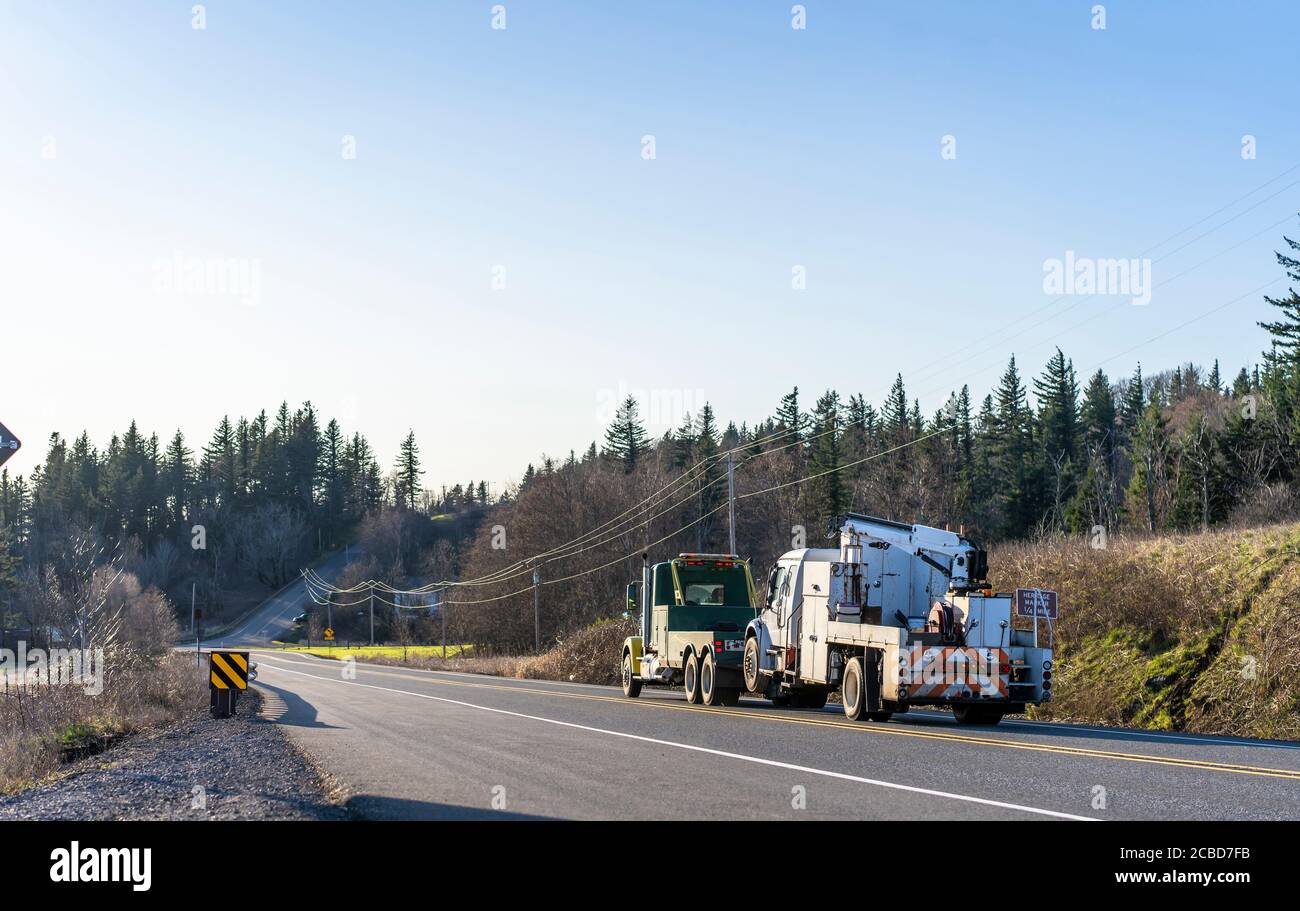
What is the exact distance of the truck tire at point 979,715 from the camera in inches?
749

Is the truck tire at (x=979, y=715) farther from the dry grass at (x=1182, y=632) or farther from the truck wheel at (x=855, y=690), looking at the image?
the dry grass at (x=1182, y=632)

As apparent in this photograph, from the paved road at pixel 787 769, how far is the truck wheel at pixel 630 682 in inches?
309

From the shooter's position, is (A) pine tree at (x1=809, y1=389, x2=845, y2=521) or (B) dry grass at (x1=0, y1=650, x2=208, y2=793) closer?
(B) dry grass at (x1=0, y1=650, x2=208, y2=793)

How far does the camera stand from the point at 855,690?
1939cm

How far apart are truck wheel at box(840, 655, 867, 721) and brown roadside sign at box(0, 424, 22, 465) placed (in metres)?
13.1

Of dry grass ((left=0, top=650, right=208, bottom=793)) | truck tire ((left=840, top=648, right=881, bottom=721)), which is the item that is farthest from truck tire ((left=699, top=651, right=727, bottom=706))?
dry grass ((left=0, top=650, right=208, bottom=793))

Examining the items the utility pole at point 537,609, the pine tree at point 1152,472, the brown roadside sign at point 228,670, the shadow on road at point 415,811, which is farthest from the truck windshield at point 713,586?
the pine tree at point 1152,472

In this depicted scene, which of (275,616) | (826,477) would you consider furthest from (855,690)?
(275,616)

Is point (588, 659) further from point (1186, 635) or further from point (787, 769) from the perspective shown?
point (787, 769)

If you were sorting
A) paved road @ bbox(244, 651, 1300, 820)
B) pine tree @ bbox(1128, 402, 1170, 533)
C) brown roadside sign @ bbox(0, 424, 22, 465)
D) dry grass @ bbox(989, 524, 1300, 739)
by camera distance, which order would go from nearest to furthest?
1. paved road @ bbox(244, 651, 1300, 820)
2. brown roadside sign @ bbox(0, 424, 22, 465)
3. dry grass @ bbox(989, 524, 1300, 739)
4. pine tree @ bbox(1128, 402, 1170, 533)

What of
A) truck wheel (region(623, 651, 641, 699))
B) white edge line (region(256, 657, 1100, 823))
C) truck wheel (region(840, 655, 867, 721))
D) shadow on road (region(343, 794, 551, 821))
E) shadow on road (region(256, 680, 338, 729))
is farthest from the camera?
truck wheel (region(623, 651, 641, 699))

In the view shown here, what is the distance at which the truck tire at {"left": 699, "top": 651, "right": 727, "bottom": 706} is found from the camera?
24.8 metres

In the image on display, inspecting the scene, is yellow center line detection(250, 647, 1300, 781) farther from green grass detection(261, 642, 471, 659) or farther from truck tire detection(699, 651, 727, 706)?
green grass detection(261, 642, 471, 659)
